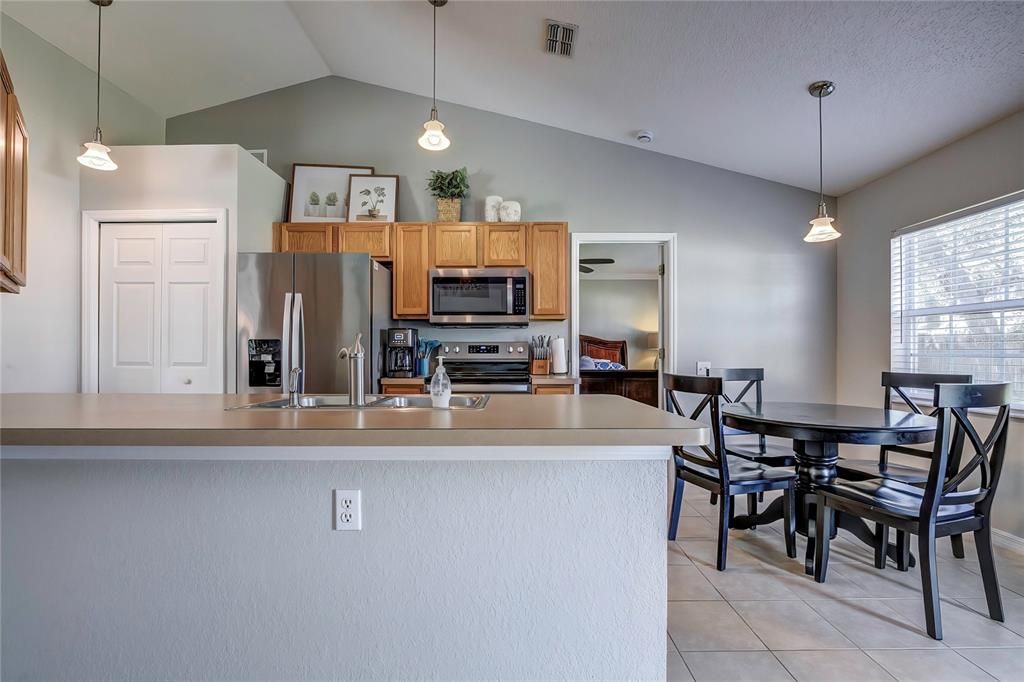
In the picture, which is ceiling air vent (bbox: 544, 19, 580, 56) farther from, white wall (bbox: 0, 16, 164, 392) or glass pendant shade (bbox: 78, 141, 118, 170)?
white wall (bbox: 0, 16, 164, 392)

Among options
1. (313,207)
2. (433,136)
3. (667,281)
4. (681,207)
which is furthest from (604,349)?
(433,136)

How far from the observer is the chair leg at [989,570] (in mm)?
1945

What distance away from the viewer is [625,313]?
24.5ft

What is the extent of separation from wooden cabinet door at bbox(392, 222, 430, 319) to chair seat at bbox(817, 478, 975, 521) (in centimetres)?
293

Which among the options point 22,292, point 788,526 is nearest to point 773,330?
point 788,526

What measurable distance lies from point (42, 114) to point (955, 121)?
17.7 feet

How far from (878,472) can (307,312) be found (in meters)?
3.52

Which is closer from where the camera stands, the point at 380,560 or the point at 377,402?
the point at 380,560

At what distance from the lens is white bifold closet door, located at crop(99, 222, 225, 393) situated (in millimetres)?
3447

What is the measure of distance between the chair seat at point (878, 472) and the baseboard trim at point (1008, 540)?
65 centimetres

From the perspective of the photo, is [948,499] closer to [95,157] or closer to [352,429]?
[352,429]

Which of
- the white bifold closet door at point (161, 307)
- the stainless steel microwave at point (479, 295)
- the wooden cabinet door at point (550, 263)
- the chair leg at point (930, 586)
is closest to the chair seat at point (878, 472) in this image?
the chair leg at point (930, 586)

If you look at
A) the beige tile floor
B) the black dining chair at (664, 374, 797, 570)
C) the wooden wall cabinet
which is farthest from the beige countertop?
the black dining chair at (664, 374, 797, 570)

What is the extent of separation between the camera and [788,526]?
2.54m
